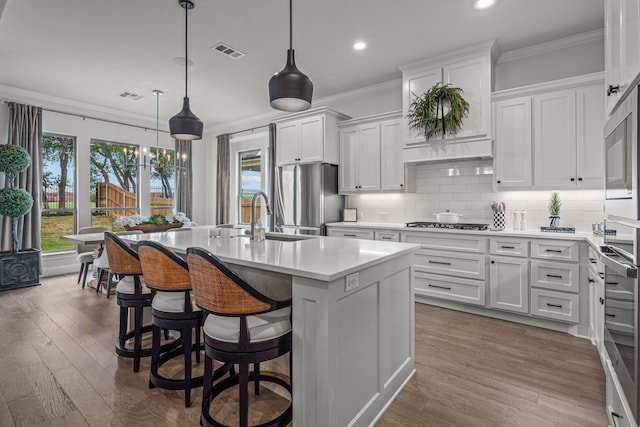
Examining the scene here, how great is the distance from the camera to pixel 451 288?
3.75 m

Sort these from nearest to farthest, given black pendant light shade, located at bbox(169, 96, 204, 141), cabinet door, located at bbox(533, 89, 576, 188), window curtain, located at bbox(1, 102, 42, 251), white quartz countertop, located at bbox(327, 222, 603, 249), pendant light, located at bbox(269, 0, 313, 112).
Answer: pendant light, located at bbox(269, 0, 313, 112)
white quartz countertop, located at bbox(327, 222, 603, 249)
black pendant light shade, located at bbox(169, 96, 204, 141)
cabinet door, located at bbox(533, 89, 576, 188)
window curtain, located at bbox(1, 102, 42, 251)

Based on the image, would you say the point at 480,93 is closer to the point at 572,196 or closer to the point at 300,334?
the point at 572,196

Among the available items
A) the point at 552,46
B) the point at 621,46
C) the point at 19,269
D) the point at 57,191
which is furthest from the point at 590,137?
the point at 57,191

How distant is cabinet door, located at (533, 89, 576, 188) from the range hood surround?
18.5 inches

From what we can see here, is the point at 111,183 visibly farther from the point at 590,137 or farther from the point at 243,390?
the point at 590,137

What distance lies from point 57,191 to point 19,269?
1503 millimetres

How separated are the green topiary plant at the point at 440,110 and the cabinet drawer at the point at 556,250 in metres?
1.51

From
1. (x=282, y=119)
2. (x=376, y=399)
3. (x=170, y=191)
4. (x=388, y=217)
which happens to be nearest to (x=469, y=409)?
(x=376, y=399)

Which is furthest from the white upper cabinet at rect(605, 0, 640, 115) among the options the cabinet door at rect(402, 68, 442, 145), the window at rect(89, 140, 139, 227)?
the window at rect(89, 140, 139, 227)

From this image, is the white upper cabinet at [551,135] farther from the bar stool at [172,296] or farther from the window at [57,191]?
the window at [57,191]

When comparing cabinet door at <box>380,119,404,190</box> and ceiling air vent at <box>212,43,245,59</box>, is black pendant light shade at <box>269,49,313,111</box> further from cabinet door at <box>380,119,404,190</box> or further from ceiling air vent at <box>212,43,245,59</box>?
cabinet door at <box>380,119,404,190</box>

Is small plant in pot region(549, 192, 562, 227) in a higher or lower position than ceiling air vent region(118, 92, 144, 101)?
lower

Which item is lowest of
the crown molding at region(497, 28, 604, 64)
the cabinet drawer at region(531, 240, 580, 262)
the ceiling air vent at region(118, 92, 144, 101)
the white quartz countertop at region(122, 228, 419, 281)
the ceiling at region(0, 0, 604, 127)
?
the cabinet drawer at region(531, 240, 580, 262)

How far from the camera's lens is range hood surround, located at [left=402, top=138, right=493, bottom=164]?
3.69 meters
